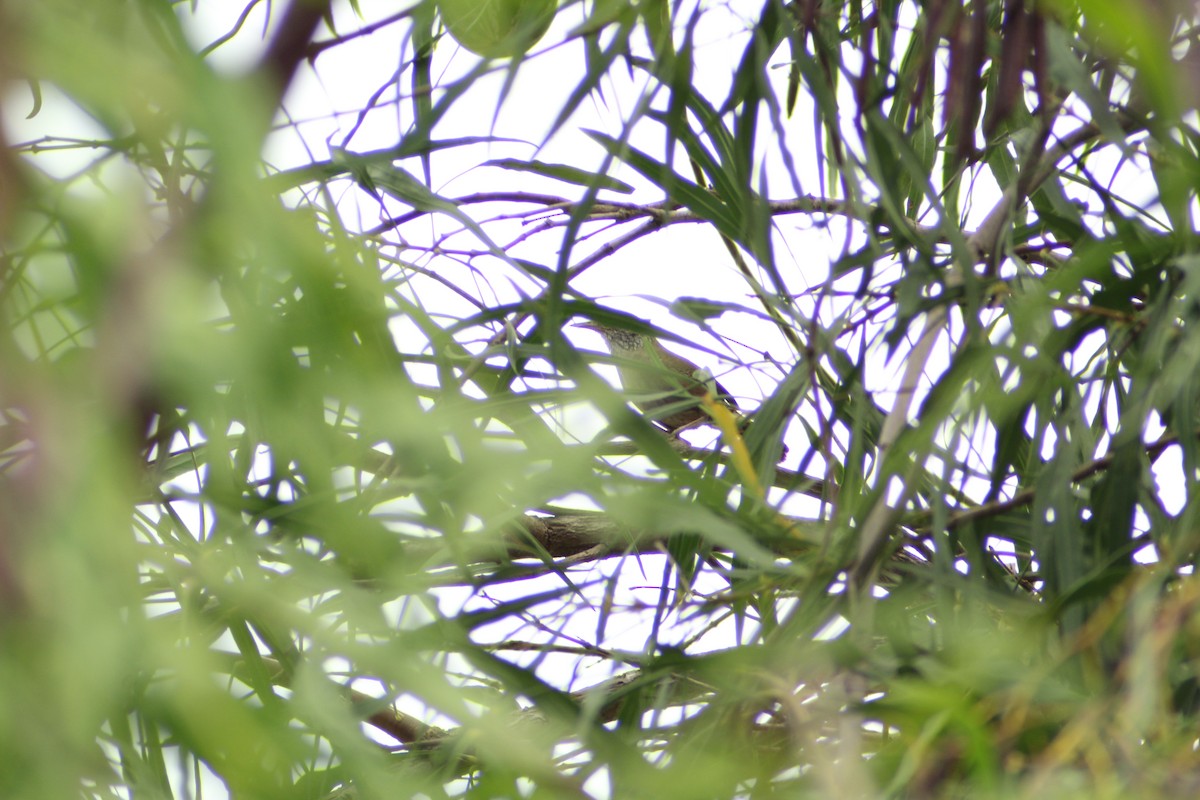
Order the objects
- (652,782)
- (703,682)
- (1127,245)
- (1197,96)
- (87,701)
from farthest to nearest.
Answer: (703,682), (1127,245), (1197,96), (652,782), (87,701)

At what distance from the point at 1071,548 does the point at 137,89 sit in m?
0.69

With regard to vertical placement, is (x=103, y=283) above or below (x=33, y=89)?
below

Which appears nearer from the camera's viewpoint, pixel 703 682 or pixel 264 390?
pixel 264 390

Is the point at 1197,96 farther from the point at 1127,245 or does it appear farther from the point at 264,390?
the point at 264,390

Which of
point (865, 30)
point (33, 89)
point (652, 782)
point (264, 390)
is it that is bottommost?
point (652, 782)

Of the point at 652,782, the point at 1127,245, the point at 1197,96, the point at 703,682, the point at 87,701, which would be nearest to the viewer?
the point at 87,701

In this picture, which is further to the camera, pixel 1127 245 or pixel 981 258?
pixel 981 258

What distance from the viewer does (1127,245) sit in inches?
31.3

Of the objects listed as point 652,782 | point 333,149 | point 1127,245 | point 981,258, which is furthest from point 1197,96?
point 333,149

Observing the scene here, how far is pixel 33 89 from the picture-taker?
73 cm

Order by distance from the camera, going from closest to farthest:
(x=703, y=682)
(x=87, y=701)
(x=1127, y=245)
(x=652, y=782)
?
(x=87, y=701) < (x=652, y=782) < (x=1127, y=245) < (x=703, y=682)

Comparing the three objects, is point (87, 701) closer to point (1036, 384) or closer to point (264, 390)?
point (264, 390)

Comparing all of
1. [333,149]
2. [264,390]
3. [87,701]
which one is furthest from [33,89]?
[87,701]

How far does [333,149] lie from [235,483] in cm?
27
